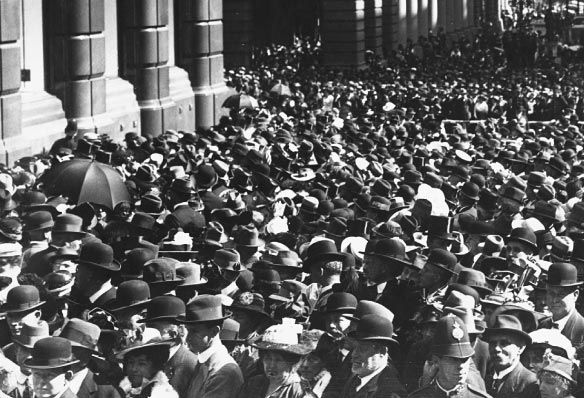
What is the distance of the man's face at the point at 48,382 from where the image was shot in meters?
8.91

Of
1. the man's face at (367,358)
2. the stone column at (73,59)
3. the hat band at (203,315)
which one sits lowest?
the man's face at (367,358)

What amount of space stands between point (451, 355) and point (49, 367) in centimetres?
248

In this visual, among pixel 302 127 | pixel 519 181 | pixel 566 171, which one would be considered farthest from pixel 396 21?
pixel 519 181

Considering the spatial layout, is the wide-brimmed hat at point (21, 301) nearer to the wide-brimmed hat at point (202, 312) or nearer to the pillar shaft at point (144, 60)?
the wide-brimmed hat at point (202, 312)

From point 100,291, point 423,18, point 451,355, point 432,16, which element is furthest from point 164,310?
point 432,16

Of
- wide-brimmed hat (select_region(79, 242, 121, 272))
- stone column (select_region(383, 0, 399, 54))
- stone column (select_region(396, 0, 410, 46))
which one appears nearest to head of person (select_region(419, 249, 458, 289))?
wide-brimmed hat (select_region(79, 242, 121, 272))

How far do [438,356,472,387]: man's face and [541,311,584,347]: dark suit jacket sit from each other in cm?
189

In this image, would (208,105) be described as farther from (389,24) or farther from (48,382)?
(389,24)

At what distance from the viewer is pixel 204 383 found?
9680mm

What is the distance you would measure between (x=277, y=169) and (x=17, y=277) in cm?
738

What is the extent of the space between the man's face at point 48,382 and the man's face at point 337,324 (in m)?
2.20

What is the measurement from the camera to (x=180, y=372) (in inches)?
387

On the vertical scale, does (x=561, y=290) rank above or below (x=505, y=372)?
above

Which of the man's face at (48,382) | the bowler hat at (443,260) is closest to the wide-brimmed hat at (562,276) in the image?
the bowler hat at (443,260)
